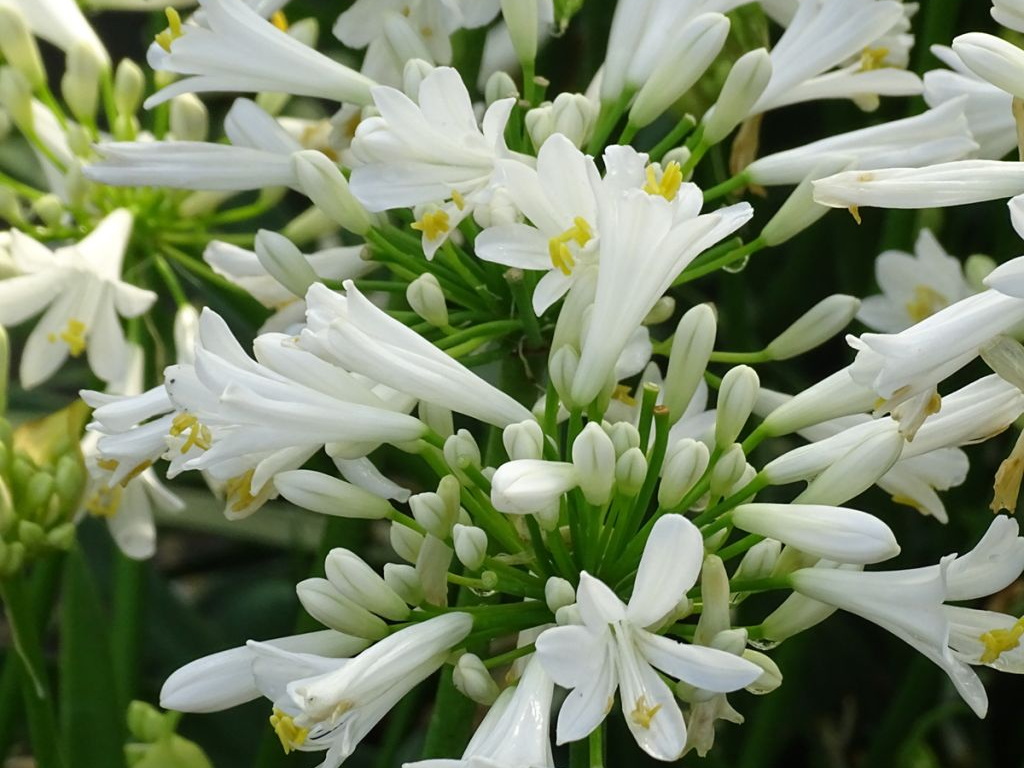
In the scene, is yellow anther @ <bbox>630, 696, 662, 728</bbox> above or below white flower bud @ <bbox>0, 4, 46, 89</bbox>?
above

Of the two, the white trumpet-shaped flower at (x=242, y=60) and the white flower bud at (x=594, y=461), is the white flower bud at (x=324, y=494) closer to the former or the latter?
the white flower bud at (x=594, y=461)

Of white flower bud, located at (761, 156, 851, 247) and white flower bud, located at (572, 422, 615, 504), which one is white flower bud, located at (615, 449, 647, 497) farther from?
white flower bud, located at (761, 156, 851, 247)

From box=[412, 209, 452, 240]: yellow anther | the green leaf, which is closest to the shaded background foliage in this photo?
the green leaf

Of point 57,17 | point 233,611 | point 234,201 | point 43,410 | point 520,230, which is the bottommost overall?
point 233,611

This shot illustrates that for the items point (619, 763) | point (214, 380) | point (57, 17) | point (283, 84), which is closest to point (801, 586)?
point (214, 380)

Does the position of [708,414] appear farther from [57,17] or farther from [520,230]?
[57,17]

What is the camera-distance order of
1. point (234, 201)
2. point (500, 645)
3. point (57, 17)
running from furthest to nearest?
1. point (234, 201)
2. point (500, 645)
3. point (57, 17)
